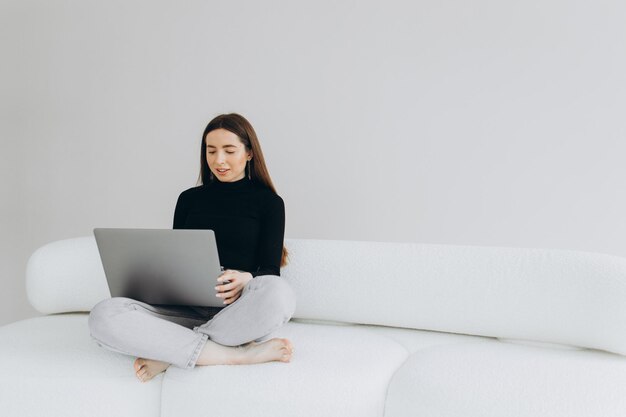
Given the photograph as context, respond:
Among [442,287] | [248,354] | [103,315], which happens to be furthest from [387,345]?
[103,315]

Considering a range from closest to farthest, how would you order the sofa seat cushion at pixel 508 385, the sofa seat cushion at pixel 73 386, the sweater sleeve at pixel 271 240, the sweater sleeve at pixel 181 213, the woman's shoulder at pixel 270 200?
the sofa seat cushion at pixel 508 385 < the sofa seat cushion at pixel 73 386 < the sweater sleeve at pixel 271 240 < the woman's shoulder at pixel 270 200 < the sweater sleeve at pixel 181 213

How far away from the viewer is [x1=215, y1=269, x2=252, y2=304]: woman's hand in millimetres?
1620

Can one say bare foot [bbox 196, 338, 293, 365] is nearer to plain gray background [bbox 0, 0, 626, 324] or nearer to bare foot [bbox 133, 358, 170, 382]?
bare foot [bbox 133, 358, 170, 382]

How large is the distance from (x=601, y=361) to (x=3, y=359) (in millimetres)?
1455

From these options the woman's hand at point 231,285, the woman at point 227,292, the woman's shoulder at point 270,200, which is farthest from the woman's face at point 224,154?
the woman's hand at point 231,285

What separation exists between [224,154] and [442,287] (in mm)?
778

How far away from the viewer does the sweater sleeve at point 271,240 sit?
185 centimetres

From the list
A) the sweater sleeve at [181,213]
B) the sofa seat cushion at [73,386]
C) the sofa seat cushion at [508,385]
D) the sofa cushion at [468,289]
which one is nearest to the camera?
the sofa seat cushion at [508,385]

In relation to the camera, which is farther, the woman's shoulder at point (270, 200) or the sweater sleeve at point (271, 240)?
the woman's shoulder at point (270, 200)

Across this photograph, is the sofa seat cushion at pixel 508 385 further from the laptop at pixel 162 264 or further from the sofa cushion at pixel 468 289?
the laptop at pixel 162 264

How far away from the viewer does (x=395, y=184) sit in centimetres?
238

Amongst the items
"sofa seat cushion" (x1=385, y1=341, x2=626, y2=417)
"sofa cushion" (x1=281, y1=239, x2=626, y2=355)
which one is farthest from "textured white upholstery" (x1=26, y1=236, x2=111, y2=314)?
"sofa seat cushion" (x1=385, y1=341, x2=626, y2=417)

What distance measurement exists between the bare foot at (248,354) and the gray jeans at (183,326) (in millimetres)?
22

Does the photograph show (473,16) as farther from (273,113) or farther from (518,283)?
(518,283)
